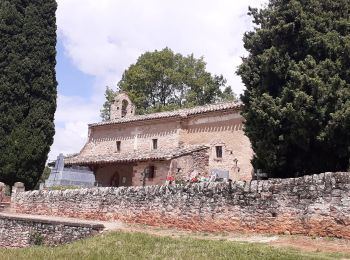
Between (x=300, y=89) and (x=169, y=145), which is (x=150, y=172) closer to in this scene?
(x=169, y=145)

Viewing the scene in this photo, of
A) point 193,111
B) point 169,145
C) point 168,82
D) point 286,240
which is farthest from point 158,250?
point 168,82

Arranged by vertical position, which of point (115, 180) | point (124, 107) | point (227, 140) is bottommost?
point (115, 180)

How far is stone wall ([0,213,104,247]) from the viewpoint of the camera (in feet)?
53.0

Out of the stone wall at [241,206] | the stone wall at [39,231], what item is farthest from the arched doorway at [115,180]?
the stone wall at [39,231]

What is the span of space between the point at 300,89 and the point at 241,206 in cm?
478

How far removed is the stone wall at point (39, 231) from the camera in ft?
53.0

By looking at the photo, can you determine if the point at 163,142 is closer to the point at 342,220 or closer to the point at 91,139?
the point at 91,139

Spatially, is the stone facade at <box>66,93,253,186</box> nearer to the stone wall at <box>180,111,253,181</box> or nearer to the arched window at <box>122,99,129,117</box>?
the stone wall at <box>180,111,253,181</box>

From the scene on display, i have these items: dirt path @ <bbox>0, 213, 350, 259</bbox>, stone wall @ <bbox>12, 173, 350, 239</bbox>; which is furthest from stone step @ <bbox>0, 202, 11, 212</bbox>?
dirt path @ <bbox>0, 213, 350, 259</bbox>

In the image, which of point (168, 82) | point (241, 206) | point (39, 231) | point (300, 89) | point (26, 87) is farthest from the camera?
point (168, 82)

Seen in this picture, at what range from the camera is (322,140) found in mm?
14984

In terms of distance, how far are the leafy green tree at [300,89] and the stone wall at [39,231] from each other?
6.98 meters

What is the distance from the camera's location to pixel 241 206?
1383 cm

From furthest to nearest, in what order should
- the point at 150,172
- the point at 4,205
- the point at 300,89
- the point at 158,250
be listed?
the point at 150,172, the point at 4,205, the point at 300,89, the point at 158,250
